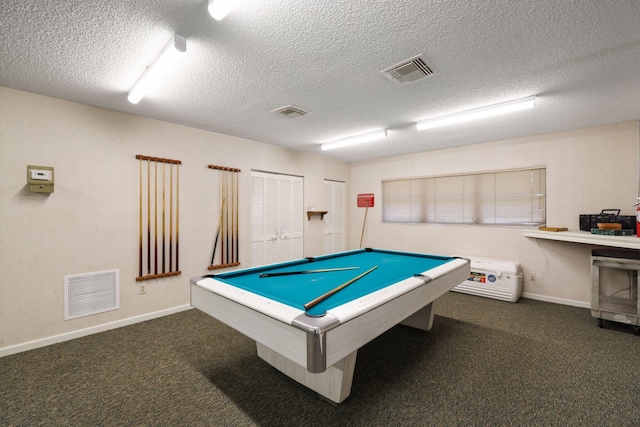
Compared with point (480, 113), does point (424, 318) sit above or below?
below

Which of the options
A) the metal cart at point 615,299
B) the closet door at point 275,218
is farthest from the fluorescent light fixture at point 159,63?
the metal cart at point 615,299

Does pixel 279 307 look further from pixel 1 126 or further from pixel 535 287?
pixel 535 287

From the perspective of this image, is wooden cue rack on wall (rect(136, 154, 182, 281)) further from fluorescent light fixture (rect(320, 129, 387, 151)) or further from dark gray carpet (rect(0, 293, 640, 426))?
fluorescent light fixture (rect(320, 129, 387, 151))

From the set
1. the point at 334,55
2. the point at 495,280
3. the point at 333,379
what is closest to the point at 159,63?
the point at 334,55

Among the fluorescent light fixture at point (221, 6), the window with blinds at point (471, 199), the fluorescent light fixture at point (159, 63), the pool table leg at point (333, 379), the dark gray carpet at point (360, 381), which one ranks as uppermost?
the fluorescent light fixture at point (159, 63)

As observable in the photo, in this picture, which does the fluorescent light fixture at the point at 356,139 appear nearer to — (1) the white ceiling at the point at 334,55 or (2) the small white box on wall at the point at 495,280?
(1) the white ceiling at the point at 334,55

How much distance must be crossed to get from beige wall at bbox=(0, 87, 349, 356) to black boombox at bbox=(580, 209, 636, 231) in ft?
16.6

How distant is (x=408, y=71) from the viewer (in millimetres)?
2230

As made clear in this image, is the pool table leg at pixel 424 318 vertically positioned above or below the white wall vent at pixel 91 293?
below

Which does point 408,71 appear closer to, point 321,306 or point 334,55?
point 334,55

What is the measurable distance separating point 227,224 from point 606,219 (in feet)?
16.5

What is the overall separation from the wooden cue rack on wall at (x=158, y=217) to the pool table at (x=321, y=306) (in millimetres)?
1684

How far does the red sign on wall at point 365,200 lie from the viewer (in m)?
5.82

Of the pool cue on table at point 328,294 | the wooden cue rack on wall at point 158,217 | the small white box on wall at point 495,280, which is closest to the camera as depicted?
the pool cue on table at point 328,294
